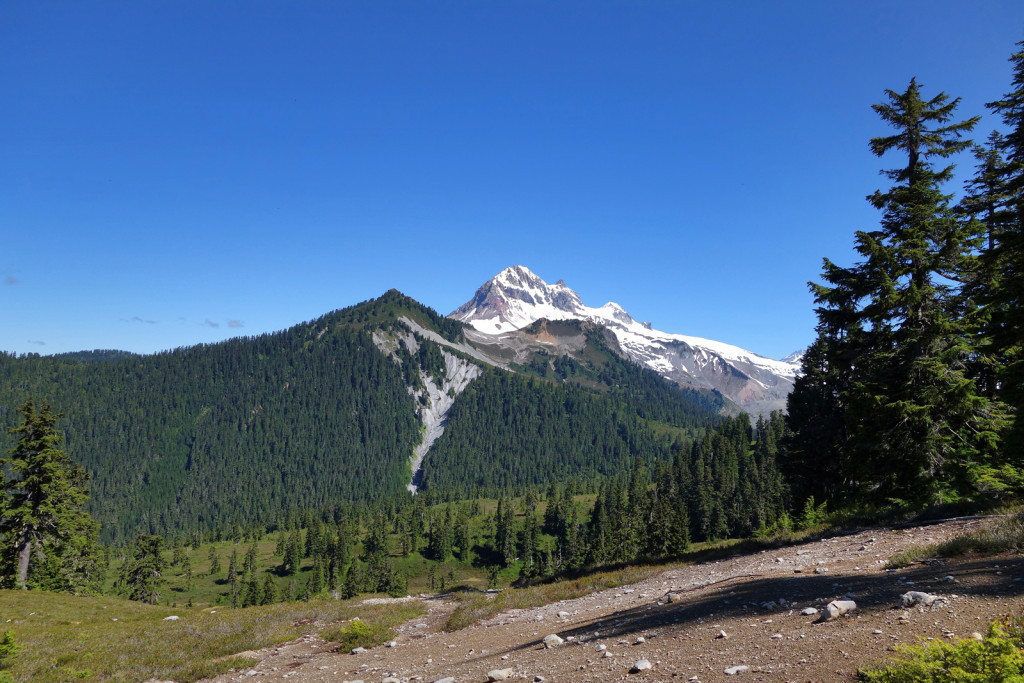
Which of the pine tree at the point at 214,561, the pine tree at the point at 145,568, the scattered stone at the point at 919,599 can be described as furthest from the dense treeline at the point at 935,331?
the pine tree at the point at 214,561

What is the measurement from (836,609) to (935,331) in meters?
18.3

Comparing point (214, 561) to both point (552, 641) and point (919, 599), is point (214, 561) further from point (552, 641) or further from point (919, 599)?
point (919, 599)

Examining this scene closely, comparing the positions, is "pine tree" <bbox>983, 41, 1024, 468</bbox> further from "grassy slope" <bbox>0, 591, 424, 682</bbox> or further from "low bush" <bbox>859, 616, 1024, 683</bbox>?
"grassy slope" <bbox>0, 591, 424, 682</bbox>

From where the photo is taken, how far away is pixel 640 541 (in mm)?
103000

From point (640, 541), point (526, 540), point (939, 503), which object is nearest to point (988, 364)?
point (939, 503)

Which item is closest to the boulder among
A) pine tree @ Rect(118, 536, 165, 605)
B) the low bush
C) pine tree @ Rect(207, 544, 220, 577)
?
the low bush

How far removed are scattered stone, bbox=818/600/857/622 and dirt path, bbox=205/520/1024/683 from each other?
0.21 m

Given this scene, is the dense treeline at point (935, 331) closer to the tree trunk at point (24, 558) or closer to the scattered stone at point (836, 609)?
the scattered stone at point (836, 609)

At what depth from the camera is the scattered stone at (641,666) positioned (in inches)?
329

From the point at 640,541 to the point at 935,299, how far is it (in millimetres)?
90974

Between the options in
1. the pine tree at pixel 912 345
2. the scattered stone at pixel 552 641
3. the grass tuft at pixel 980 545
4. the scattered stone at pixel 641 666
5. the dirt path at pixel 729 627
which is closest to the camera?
the dirt path at pixel 729 627

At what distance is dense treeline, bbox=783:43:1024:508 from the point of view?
65.4ft

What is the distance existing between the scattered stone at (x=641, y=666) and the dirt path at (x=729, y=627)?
94 mm

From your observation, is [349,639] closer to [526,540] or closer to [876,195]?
[876,195]
